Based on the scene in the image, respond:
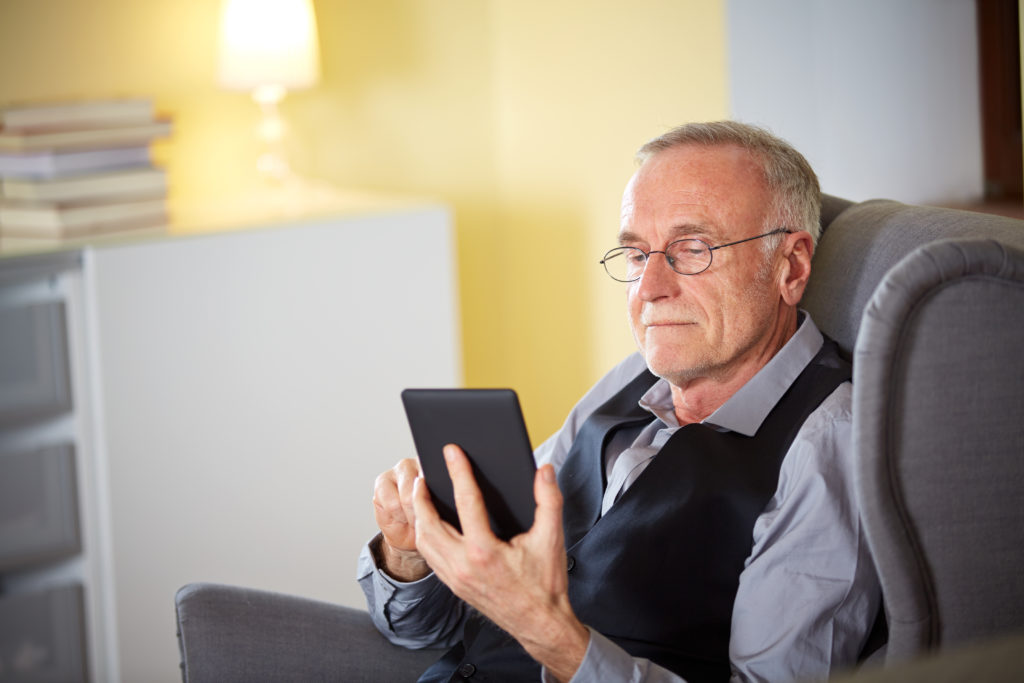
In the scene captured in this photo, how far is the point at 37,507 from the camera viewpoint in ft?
7.53

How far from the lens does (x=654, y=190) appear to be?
1.45 m

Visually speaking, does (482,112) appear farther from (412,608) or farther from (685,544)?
(685,544)

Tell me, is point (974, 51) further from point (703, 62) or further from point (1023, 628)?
point (1023, 628)

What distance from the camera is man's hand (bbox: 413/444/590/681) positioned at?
1.12m

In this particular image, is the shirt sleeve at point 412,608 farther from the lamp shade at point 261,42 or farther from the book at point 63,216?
the lamp shade at point 261,42

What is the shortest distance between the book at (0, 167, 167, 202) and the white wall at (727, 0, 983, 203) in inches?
51.8

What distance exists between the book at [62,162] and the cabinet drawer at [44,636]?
0.90 m

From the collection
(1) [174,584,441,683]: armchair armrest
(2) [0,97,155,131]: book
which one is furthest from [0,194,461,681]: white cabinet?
(1) [174,584,441,683]: armchair armrest

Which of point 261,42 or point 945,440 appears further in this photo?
point 261,42

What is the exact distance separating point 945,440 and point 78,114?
6.67 feet

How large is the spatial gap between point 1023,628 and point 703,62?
169 cm

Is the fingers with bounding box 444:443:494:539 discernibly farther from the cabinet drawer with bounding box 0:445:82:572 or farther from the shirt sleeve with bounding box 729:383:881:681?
the cabinet drawer with bounding box 0:445:82:572

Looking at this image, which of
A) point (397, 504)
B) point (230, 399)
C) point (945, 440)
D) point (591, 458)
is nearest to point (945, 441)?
point (945, 440)

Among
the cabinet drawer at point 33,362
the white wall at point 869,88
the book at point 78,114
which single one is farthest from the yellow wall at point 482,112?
the cabinet drawer at point 33,362
